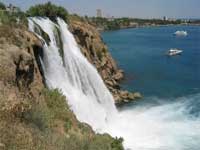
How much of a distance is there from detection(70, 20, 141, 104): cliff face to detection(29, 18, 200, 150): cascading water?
3.29m

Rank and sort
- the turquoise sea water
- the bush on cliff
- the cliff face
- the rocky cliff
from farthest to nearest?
the turquoise sea water
the cliff face
the bush on cliff
the rocky cliff

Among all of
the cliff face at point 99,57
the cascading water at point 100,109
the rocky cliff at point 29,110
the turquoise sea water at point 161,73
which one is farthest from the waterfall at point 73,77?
the turquoise sea water at point 161,73

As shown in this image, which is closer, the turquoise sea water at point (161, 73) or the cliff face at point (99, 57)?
the cliff face at point (99, 57)

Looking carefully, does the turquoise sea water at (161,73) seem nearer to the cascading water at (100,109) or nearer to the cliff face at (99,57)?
the cliff face at (99,57)

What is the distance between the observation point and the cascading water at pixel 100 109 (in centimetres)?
2364

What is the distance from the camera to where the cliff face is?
117ft

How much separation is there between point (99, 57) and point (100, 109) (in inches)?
514

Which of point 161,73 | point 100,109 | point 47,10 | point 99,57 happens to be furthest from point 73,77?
point 161,73

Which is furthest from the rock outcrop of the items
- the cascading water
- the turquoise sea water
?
the turquoise sea water

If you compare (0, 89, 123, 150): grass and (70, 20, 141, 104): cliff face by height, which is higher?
(0, 89, 123, 150): grass

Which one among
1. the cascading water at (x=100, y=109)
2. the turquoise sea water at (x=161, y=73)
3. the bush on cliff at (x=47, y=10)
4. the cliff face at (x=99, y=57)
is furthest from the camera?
the turquoise sea water at (x=161, y=73)

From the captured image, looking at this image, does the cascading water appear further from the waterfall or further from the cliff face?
the cliff face

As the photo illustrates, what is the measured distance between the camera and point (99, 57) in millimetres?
40500

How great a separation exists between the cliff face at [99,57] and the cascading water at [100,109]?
10.8 feet
